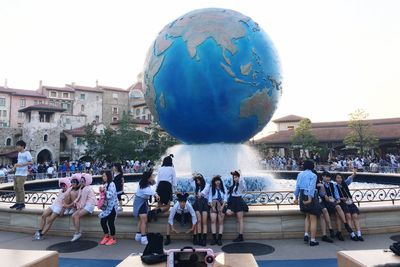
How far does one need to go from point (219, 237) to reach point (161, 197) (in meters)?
1.69

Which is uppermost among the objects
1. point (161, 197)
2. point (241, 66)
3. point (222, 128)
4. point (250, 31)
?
point (250, 31)

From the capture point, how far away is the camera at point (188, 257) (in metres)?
3.09

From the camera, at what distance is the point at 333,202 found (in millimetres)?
6723

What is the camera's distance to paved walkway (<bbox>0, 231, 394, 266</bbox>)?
542cm

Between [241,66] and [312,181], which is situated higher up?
[241,66]

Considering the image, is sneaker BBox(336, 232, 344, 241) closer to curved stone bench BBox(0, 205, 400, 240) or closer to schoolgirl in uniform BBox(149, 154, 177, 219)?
curved stone bench BBox(0, 205, 400, 240)

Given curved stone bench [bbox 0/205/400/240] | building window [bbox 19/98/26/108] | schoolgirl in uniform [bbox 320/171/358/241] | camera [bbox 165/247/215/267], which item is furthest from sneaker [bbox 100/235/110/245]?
building window [bbox 19/98/26/108]

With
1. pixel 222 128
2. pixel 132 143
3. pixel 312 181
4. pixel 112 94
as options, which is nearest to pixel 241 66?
pixel 222 128

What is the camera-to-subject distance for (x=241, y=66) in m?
10.4

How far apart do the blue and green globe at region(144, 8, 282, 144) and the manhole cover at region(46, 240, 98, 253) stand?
548 cm

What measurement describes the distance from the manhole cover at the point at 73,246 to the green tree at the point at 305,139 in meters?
38.0

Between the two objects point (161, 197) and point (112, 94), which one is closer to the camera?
point (161, 197)

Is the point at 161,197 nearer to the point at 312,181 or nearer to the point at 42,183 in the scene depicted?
the point at 312,181

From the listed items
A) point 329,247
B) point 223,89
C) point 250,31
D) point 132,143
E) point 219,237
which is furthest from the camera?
point 132,143
